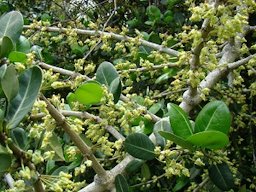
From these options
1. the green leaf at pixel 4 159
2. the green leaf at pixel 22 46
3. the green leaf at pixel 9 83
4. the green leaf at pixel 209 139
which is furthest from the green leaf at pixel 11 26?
the green leaf at pixel 209 139

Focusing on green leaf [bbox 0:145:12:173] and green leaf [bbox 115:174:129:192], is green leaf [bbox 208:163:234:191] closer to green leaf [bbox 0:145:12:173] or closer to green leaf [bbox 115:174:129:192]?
green leaf [bbox 115:174:129:192]

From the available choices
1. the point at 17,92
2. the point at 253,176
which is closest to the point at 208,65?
the point at 17,92

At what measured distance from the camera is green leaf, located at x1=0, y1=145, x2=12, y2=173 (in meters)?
0.89

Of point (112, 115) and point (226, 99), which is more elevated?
point (112, 115)

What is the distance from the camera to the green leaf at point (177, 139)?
118 centimetres

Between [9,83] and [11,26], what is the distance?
28 centimetres

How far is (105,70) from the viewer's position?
1.53 meters

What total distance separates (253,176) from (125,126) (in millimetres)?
997

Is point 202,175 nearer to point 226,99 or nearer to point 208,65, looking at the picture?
point 226,99

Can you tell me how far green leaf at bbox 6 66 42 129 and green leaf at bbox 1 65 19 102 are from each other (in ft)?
0.12

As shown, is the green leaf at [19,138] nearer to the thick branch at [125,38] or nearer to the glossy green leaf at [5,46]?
the glossy green leaf at [5,46]

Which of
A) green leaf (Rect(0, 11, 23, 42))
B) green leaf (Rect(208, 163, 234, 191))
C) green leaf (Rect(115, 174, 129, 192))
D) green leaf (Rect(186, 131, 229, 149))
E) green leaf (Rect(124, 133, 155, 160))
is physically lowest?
green leaf (Rect(208, 163, 234, 191))

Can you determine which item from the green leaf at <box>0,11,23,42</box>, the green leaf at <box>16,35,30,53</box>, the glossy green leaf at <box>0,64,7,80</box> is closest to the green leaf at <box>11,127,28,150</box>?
the glossy green leaf at <box>0,64,7,80</box>

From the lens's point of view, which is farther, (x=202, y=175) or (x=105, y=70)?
(x=202, y=175)
